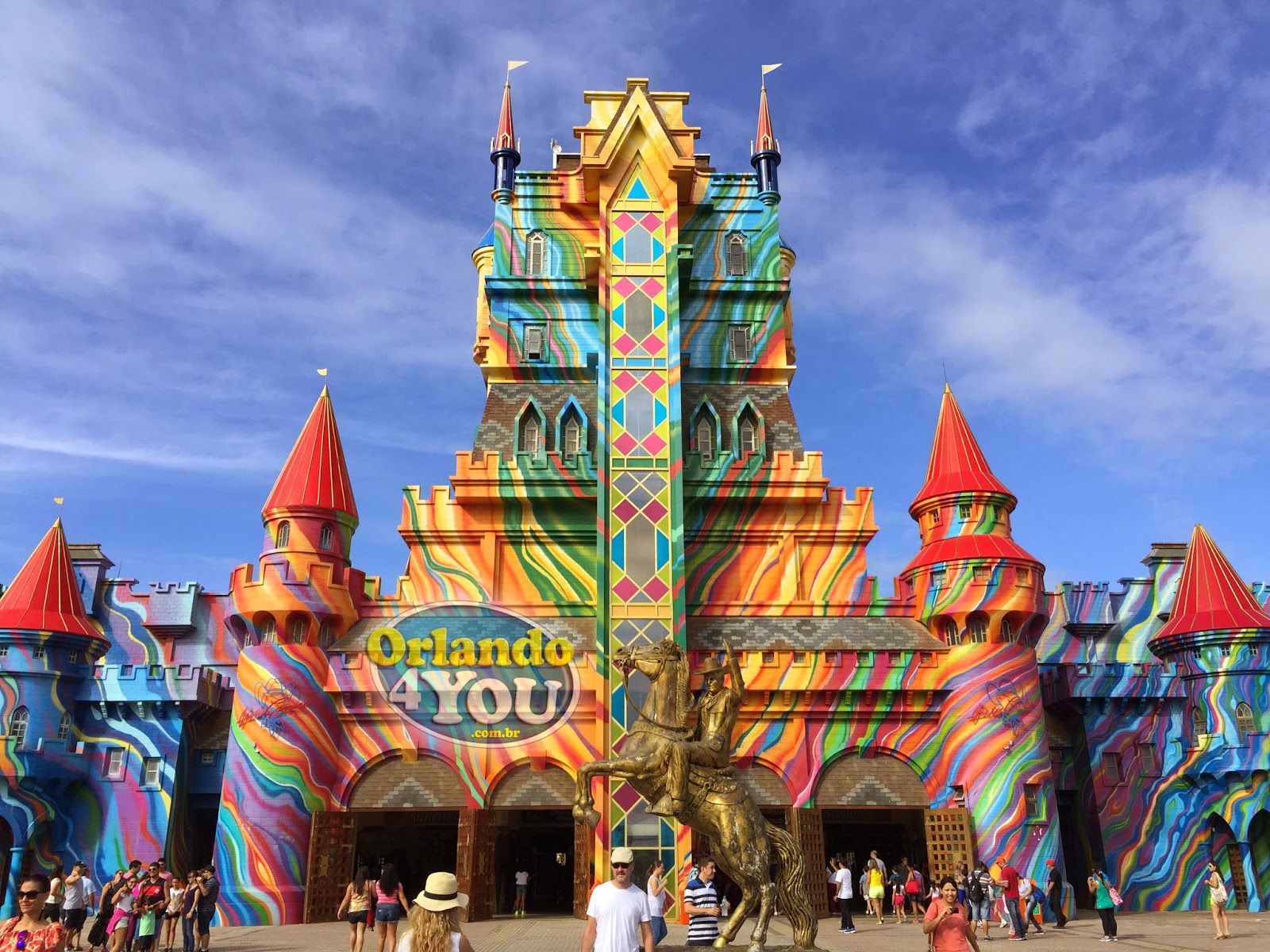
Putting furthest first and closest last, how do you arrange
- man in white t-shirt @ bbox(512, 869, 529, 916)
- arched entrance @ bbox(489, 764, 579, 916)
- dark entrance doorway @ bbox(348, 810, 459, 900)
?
dark entrance doorway @ bbox(348, 810, 459, 900), arched entrance @ bbox(489, 764, 579, 916), man in white t-shirt @ bbox(512, 869, 529, 916)

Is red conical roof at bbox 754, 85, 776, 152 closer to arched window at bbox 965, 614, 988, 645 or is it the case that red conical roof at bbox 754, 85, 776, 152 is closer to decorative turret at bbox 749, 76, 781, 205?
decorative turret at bbox 749, 76, 781, 205

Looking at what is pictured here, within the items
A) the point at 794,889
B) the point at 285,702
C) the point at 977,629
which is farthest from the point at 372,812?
the point at 794,889

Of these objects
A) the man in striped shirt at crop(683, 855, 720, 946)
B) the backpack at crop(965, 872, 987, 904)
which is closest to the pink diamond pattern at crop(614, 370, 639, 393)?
the backpack at crop(965, 872, 987, 904)

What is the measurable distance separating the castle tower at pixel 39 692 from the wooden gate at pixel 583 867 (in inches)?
546

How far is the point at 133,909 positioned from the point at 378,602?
13.1 m

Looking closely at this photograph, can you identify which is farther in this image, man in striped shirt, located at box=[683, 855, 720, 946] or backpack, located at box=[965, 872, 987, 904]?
backpack, located at box=[965, 872, 987, 904]

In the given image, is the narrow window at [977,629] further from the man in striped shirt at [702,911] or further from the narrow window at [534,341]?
the man in striped shirt at [702,911]

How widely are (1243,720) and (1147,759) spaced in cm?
280

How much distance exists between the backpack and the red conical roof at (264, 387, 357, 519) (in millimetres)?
17635

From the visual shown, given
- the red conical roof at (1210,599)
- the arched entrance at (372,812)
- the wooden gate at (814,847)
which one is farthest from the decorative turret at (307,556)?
the red conical roof at (1210,599)

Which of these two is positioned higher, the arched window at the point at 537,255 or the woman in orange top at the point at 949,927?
the arched window at the point at 537,255

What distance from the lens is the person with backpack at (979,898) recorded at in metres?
21.2

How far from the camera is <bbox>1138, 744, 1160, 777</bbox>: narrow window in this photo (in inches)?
1168

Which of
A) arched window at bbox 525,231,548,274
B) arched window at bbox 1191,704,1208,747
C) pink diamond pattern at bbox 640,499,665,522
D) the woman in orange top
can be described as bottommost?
the woman in orange top
